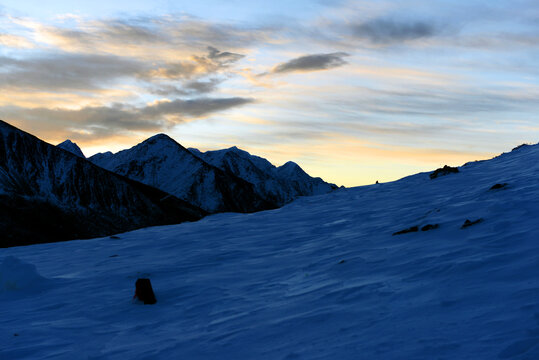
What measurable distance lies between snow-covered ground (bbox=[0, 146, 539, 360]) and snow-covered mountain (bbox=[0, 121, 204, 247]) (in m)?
98.5

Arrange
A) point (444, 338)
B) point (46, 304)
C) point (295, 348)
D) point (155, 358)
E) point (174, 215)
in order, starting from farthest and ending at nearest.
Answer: point (174, 215), point (46, 304), point (155, 358), point (295, 348), point (444, 338)

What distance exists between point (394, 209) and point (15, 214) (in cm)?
10777

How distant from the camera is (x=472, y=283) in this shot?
20.8ft

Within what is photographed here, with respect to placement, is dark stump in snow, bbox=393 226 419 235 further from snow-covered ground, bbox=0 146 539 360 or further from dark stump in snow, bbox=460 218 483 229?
dark stump in snow, bbox=460 218 483 229

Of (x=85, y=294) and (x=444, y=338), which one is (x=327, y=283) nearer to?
(x=444, y=338)

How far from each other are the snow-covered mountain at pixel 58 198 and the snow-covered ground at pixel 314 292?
9851 centimetres

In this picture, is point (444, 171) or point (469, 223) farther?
point (444, 171)

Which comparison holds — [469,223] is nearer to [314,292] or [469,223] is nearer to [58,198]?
[314,292]

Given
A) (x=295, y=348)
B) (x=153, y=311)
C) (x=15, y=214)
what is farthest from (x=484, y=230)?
(x=15, y=214)

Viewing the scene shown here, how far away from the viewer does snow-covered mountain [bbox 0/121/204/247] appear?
10812cm

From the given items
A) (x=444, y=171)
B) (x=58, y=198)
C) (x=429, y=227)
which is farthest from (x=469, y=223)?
(x=58, y=198)

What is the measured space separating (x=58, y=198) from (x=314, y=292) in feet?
416

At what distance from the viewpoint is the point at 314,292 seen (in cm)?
757

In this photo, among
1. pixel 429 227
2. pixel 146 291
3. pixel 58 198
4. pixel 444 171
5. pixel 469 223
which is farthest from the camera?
pixel 58 198
